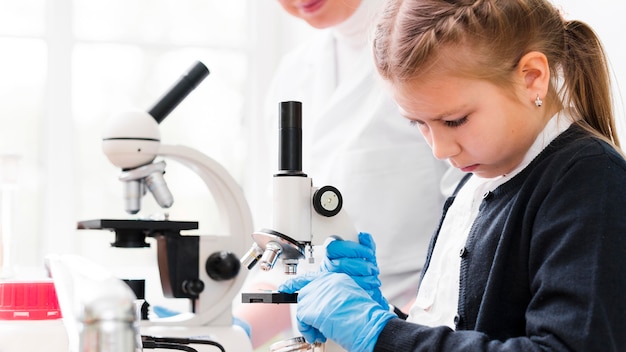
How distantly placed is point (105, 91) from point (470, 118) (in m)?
2.29

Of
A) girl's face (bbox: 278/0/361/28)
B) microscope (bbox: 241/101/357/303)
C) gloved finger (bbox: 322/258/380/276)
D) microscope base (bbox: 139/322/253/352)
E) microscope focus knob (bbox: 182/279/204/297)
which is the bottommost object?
microscope base (bbox: 139/322/253/352)

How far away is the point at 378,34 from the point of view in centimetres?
117

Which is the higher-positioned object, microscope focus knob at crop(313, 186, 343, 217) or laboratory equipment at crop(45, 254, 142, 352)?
microscope focus knob at crop(313, 186, 343, 217)

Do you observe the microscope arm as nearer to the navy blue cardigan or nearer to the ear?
the navy blue cardigan

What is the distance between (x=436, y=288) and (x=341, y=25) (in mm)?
999

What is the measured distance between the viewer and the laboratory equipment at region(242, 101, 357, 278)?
1.17 m

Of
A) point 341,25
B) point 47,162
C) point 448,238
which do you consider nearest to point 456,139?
point 448,238

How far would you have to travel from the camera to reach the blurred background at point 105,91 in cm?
300

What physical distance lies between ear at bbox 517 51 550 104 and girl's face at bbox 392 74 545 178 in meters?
0.02

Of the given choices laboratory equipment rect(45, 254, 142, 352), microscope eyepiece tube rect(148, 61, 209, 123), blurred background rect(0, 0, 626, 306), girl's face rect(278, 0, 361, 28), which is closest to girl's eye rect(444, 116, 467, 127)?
laboratory equipment rect(45, 254, 142, 352)

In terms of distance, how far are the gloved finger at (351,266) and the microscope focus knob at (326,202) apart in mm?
84

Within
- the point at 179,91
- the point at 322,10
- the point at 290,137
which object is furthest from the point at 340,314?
the point at 322,10

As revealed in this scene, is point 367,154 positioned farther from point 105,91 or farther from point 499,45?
point 105,91

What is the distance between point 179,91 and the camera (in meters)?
1.67
